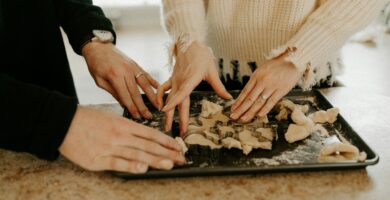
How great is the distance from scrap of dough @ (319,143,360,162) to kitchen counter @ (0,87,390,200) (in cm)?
3

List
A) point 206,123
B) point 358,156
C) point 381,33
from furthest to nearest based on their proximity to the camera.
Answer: point 381,33 → point 206,123 → point 358,156

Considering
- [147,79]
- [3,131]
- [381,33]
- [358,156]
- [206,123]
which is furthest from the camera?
[381,33]

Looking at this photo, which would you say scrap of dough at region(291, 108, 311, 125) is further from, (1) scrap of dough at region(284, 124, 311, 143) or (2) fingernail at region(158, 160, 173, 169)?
(2) fingernail at region(158, 160, 173, 169)

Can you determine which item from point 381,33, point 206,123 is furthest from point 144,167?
point 381,33

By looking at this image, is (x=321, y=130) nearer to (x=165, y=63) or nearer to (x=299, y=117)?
(x=299, y=117)

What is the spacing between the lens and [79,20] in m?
1.25

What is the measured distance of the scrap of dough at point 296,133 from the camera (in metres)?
0.99

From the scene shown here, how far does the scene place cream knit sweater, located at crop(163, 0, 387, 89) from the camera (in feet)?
3.79

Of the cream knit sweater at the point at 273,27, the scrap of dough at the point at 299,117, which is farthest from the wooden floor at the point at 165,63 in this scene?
the scrap of dough at the point at 299,117

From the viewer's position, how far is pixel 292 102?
1.19m

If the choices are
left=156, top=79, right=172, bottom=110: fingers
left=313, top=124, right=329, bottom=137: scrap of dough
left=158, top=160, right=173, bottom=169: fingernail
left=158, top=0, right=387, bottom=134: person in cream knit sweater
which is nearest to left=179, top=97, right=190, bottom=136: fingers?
left=158, top=0, right=387, bottom=134: person in cream knit sweater

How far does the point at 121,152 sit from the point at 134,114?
0.32 metres

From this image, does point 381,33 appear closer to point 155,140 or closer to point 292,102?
point 292,102

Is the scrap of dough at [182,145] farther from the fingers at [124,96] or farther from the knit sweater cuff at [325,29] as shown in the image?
the knit sweater cuff at [325,29]
